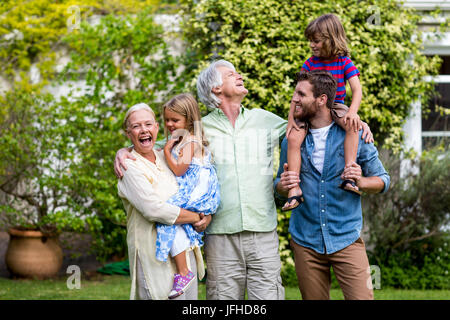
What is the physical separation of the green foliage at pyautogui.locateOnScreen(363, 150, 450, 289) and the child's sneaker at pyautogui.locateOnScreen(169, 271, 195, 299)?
386cm

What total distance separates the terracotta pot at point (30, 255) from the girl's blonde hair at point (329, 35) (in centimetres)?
470

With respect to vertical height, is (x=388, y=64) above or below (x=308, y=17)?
below

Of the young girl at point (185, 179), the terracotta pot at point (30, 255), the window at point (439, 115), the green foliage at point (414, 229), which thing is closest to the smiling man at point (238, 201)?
the young girl at point (185, 179)

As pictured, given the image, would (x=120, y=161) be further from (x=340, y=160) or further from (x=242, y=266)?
(x=340, y=160)

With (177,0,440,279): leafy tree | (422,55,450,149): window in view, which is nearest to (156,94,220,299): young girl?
(177,0,440,279): leafy tree

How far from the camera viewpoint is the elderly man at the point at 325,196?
10.2ft

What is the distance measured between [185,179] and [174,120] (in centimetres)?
37

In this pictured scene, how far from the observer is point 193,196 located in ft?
10.5

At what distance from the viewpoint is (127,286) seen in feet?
21.6

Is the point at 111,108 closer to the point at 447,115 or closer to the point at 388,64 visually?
the point at 388,64

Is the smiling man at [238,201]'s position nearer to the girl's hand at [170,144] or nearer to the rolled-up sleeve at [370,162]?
the girl's hand at [170,144]

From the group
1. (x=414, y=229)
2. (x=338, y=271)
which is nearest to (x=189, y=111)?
(x=338, y=271)

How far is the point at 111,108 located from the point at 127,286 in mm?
2242
